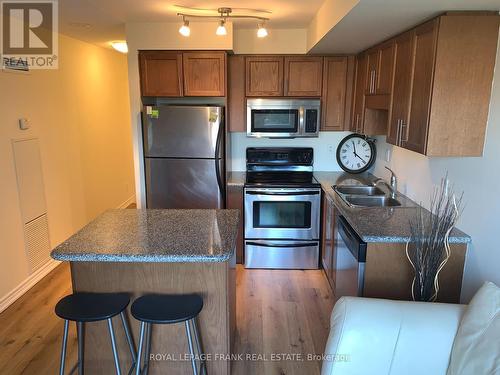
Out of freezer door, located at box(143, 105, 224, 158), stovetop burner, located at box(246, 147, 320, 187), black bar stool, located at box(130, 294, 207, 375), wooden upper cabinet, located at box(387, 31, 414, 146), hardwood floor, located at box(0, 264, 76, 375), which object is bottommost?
hardwood floor, located at box(0, 264, 76, 375)

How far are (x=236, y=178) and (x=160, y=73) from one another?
4.09 feet

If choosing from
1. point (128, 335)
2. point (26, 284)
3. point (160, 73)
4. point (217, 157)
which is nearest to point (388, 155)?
point (217, 157)

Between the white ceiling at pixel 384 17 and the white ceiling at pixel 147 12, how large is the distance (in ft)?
1.17

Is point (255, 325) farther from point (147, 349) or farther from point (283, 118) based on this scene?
point (283, 118)

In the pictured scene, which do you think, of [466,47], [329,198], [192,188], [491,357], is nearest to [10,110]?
[192,188]

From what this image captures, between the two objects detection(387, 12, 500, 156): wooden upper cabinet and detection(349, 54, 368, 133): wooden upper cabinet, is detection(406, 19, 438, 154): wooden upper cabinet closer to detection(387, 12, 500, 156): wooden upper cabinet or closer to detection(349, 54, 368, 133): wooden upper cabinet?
detection(387, 12, 500, 156): wooden upper cabinet

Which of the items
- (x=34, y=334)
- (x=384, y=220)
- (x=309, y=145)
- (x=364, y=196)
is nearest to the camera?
(x=384, y=220)

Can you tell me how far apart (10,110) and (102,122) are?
182 centimetres

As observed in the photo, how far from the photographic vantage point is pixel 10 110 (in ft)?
10.1

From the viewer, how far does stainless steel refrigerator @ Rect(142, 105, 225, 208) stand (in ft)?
11.2

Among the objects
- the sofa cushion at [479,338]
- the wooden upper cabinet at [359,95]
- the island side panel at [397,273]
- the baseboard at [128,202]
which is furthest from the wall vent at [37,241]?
the sofa cushion at [479,338]

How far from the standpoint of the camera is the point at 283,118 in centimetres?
376

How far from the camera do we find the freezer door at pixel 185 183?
11.6ft

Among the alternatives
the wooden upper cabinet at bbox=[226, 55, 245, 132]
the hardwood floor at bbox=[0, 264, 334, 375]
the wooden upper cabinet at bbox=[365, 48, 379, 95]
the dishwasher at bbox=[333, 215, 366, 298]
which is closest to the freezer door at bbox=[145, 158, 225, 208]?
the wooden upper cabinet at bbox=[226, 55, 245, 132]
